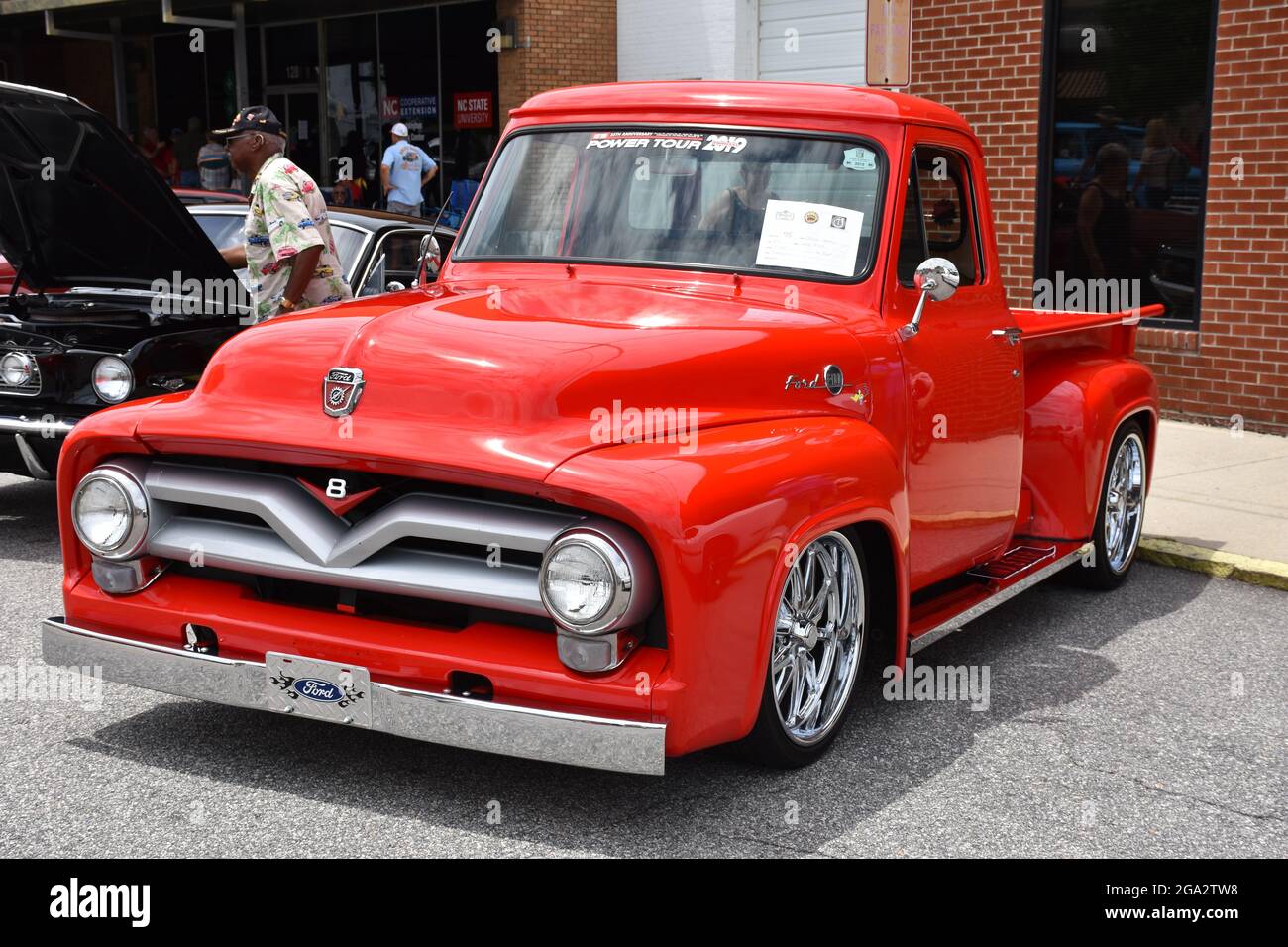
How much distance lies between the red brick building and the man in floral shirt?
22.3ft

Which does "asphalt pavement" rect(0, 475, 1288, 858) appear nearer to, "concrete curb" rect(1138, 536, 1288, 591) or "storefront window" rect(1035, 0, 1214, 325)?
"concrete curb" rect(1138, 536, 1288, 591)

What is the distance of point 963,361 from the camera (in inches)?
212

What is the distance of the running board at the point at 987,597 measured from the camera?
4996 millimetres

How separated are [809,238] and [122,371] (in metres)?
3.68

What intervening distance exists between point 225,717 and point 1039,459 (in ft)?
11.5

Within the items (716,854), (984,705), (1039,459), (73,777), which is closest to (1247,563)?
(1039,459)

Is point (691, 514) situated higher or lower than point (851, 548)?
higher

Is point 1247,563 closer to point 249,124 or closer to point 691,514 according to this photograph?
point 691,514

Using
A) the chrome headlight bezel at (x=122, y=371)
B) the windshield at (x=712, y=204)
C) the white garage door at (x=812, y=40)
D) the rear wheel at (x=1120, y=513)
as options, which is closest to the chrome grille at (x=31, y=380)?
the chrome headlight bezel at (x=122, y=371)

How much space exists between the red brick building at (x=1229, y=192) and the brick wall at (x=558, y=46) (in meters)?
6.94

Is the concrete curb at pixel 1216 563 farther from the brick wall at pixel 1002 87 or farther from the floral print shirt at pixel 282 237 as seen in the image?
the brick wall at pixel 1002 87

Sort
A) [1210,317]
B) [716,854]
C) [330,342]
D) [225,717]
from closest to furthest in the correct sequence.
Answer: [716,854] < [330,342] < [225,717] < [1210,317]

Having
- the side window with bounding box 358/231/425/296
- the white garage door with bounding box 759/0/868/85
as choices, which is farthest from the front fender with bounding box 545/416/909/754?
the white garage door with bounding box 759/0/868/85

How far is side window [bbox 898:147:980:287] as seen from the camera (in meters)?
5.20
